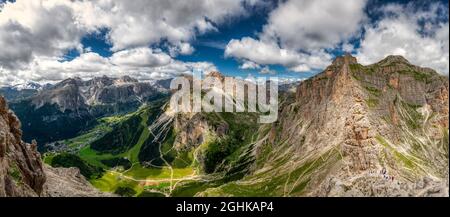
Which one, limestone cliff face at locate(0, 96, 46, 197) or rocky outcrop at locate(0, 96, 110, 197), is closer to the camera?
limestone cliff face at locate(0, 96, 46, 197)

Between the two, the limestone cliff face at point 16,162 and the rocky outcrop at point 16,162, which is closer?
the limestone cliff face at point 16,162

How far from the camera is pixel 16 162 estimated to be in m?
100

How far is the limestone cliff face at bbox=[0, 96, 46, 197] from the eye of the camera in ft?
259

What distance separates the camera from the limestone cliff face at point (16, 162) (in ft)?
259
